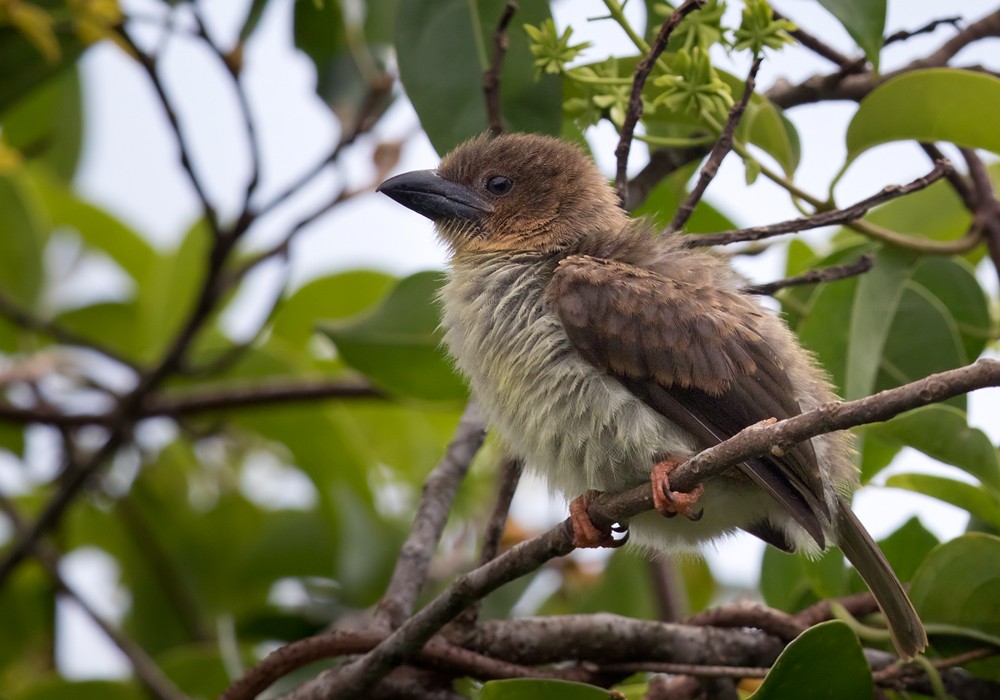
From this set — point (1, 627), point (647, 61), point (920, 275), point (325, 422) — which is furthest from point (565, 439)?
point (1, 627)

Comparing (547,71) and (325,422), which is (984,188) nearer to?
(547,71)

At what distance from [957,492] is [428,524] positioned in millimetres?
1242

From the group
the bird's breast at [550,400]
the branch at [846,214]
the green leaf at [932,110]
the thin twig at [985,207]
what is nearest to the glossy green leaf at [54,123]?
the bird's breast at [550,400]

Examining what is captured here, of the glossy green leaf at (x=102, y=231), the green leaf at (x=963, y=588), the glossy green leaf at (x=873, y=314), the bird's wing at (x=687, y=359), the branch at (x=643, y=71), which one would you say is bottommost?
the green leaf at (x=963, y=588)

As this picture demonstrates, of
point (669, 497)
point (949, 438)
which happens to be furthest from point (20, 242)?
point (949, 438)

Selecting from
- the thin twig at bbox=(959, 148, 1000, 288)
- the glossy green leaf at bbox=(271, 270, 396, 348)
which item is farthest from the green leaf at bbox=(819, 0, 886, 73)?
the glossy green leaf at bbox=(271, 270, 396, 348)

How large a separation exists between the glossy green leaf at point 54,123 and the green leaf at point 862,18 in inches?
128

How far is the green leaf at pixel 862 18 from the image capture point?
2.82m

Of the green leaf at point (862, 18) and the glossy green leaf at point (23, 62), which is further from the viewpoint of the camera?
the glossy green leaf at point (23, 62)

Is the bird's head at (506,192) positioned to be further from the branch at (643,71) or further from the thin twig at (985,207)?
the thin twig at (985,207)

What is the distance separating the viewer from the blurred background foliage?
9.23 ft

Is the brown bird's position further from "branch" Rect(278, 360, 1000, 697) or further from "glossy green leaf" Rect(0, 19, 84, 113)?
"glossy green leaf" Rect(0, 19, 84, 113)

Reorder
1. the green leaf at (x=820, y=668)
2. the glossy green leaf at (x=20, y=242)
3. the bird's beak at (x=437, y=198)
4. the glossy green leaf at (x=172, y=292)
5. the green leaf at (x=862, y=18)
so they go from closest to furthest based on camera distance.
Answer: the green leaf at (x=820, y=668)
the green leaf at (x=862, y=18)
the bird's beak at (x=437, y=198)
the glossy green leaf at (x=20, y=242)
the glossy green leaf at (x=172, y=292)

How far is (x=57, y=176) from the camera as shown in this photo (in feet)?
17.4
